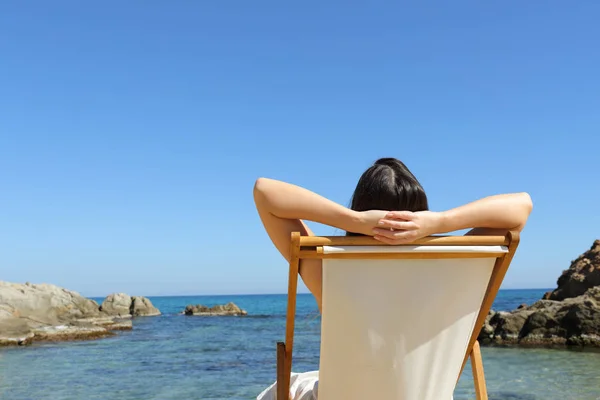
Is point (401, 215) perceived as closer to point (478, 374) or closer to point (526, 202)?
point (526, 202)

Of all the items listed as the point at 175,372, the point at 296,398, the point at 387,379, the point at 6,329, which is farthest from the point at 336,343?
the point at 6,329

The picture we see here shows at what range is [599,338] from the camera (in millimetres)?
12422

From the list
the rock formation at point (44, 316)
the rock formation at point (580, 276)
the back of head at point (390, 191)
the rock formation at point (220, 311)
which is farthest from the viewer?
the rock formation at point (220, 311)

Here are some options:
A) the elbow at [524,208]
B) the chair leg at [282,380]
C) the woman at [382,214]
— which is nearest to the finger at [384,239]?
the woman at [382,214]

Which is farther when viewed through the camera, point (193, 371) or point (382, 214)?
point (193, 371)

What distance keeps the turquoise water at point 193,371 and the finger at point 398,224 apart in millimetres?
7968

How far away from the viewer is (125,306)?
32.2 metres

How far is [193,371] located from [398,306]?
11.5 meters

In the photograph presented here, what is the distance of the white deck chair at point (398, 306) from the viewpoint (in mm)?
1771

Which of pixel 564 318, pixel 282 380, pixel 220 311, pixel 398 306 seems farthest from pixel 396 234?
pixel 220 311

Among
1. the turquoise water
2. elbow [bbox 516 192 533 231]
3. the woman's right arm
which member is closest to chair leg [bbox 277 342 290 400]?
the woman's right arm

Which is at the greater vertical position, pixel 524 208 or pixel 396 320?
pixel 524 208

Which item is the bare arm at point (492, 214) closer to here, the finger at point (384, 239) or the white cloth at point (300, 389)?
the finger at point (384, 239)

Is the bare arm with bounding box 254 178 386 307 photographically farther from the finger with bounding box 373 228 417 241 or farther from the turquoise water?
the turquoise water
